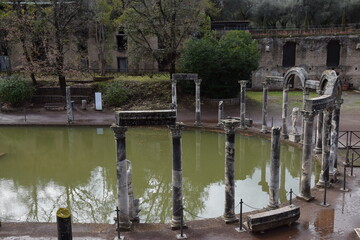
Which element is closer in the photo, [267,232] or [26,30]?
[267,232]

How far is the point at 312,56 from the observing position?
4491 cm

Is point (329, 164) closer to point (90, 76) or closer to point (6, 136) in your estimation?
point (6, 136)

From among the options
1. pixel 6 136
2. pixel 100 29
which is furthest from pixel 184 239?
pixel 100 29

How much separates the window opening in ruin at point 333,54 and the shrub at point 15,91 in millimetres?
32381

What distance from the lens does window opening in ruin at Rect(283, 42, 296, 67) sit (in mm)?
45344

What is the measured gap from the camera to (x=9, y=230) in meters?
12.9

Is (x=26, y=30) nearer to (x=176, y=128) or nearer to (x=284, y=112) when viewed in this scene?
(x=284, y=112)

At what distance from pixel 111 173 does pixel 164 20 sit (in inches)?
753

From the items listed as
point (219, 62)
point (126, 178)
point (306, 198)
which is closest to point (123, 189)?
point (126, 178)

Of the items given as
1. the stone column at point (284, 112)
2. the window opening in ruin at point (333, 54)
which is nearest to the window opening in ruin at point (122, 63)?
the window opening in ruin at point (333, 54)

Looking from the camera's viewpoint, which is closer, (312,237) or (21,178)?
(312,237)

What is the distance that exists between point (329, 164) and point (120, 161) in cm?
926

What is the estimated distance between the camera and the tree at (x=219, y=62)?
1336 inches

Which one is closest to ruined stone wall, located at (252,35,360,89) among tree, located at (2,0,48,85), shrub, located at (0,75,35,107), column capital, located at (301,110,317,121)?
tree, located at (2,0,48,85)
